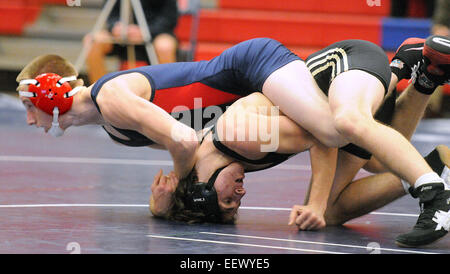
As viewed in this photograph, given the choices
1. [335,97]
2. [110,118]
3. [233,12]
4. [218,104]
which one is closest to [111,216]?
[110,118]

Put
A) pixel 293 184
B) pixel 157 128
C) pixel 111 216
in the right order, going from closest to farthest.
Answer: pixel 157 128 → pixel 111 216 → pixel 293 184

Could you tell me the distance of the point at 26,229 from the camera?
3.01m

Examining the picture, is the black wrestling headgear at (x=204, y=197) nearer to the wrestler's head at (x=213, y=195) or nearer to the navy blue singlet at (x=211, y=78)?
the wrestler's head at (x=213, y=195)

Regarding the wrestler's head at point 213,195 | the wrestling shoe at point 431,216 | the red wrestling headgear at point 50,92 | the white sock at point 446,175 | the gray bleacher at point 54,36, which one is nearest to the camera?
the wrestling shoe at point 431,216

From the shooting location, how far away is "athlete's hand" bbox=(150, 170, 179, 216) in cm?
327

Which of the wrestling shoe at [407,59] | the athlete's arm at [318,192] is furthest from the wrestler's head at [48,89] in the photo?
the wrestling shoe at [407,59]

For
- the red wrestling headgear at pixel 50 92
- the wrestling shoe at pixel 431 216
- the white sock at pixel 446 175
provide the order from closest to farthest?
the wrestling shoe at pixel 431 216 < the white sock at pixel 446 175 < the red wrestling headgear at pixel 50 92

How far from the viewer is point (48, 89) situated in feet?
11.0

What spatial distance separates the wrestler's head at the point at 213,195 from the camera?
3.22 m

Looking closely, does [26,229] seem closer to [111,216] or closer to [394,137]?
[111,216]

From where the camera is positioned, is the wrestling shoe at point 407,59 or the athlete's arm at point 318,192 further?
the wrestling shoe at point 407,59

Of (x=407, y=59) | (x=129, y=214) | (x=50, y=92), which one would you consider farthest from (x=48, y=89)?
(x=407, y=59)

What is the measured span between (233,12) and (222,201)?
6345 mm

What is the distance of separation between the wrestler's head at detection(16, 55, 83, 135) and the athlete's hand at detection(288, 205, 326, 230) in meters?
1.02
